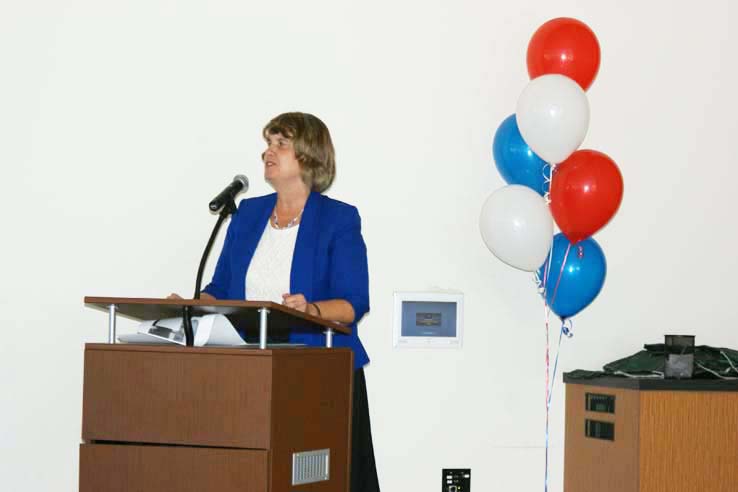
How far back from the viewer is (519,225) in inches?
131

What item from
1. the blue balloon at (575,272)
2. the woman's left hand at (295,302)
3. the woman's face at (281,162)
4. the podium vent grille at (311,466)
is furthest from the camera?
the blue balloon at (575,272)

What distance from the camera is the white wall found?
3.60 m

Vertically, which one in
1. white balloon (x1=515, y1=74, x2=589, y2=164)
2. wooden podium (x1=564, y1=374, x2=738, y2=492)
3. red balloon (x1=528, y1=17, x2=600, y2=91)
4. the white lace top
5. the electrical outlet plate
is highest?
red balloon (x1=528, y1=17, x2=600, y2=91)

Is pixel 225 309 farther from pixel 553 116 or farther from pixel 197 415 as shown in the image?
pixel 553 116

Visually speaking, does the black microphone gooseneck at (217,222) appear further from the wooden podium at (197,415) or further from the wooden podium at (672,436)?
the wooden podium at (672,436)

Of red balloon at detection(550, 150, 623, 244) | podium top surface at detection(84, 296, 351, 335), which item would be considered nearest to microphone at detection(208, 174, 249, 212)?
podium top surface at detection(84, 296, 351, 335)

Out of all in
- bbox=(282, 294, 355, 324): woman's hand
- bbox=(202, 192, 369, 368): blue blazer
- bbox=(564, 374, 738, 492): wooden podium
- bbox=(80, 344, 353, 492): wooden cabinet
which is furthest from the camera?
bbox=(564, 374, 738, 492): wooden podium

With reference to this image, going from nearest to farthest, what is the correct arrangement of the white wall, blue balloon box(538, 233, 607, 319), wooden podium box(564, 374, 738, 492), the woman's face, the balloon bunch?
1. the woman's face
2. wooden podium box(564, 374, 738, 492)
3. the balloon bunch
4. blue balloon box(538, 233, 607, 319)
5. the white wall

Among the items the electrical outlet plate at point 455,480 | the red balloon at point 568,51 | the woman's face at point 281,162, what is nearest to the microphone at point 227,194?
the woman's face at point 281,162

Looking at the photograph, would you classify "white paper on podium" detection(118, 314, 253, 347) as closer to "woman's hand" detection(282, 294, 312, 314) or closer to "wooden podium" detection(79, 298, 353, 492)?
"wooden podium" detection(79, 298, 353, 492)

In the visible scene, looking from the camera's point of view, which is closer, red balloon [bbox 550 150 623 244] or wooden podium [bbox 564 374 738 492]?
wooden podium [bbox 564 374 738 492]

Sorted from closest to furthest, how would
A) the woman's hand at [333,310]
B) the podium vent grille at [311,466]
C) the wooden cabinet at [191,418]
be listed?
the wooden cabinet at [191,418] → the podium vent grille at [311,466] → the woman's hand at [333,310]

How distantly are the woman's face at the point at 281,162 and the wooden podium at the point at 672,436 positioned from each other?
→ 4.28 feet

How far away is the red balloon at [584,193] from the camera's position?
3316 millimetres
